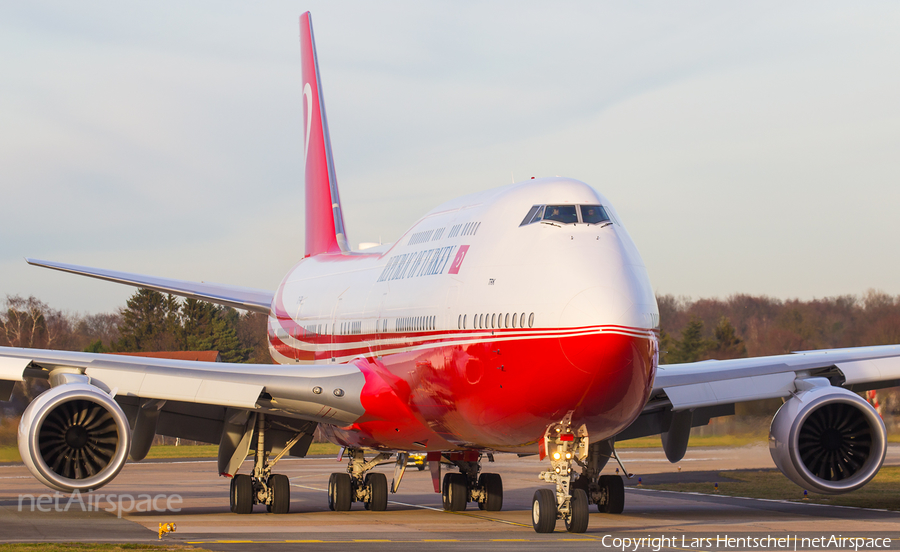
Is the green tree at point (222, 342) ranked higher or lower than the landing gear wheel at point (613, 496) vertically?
higher

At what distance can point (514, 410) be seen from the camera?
49.7 ft

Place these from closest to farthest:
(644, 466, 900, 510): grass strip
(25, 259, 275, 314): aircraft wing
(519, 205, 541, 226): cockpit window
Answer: (519, 205, 541, 226): cockpit window → (644, 466, 900, 510): grass strip → (25, 259, 275, 314): aircraft wing

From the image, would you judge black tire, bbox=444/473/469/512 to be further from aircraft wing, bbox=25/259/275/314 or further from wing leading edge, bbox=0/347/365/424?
aircraft wing, bbox=25/259/275/314

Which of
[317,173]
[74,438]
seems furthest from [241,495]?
[317,173]

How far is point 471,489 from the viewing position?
2278 centimetres

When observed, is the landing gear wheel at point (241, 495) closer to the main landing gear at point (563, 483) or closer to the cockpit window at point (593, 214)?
the main landing gear at point (563, 483)

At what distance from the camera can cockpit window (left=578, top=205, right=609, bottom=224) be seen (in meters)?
15.5

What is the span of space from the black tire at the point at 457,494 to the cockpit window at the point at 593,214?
8.87 m

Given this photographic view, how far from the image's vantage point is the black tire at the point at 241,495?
21594 millimetres

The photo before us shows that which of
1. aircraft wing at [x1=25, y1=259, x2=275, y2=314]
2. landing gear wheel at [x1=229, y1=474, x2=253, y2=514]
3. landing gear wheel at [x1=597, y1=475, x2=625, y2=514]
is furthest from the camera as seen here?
aircraft wing at [x1=25, y1=259, x2=275, y2=314]

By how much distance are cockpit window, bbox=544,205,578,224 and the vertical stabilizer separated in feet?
48.8

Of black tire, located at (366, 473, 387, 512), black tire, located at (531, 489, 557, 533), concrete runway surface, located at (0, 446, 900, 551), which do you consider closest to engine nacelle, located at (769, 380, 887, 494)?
concrete runway surface, located at (0, 446, 900, 551)

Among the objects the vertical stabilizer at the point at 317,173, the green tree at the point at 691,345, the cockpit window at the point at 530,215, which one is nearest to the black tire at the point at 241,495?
the cockpit window at the point at 530,215

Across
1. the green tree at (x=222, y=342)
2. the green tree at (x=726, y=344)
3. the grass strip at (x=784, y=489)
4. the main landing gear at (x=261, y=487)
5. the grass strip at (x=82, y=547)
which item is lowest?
the grass strip at (x=784, y=489)
